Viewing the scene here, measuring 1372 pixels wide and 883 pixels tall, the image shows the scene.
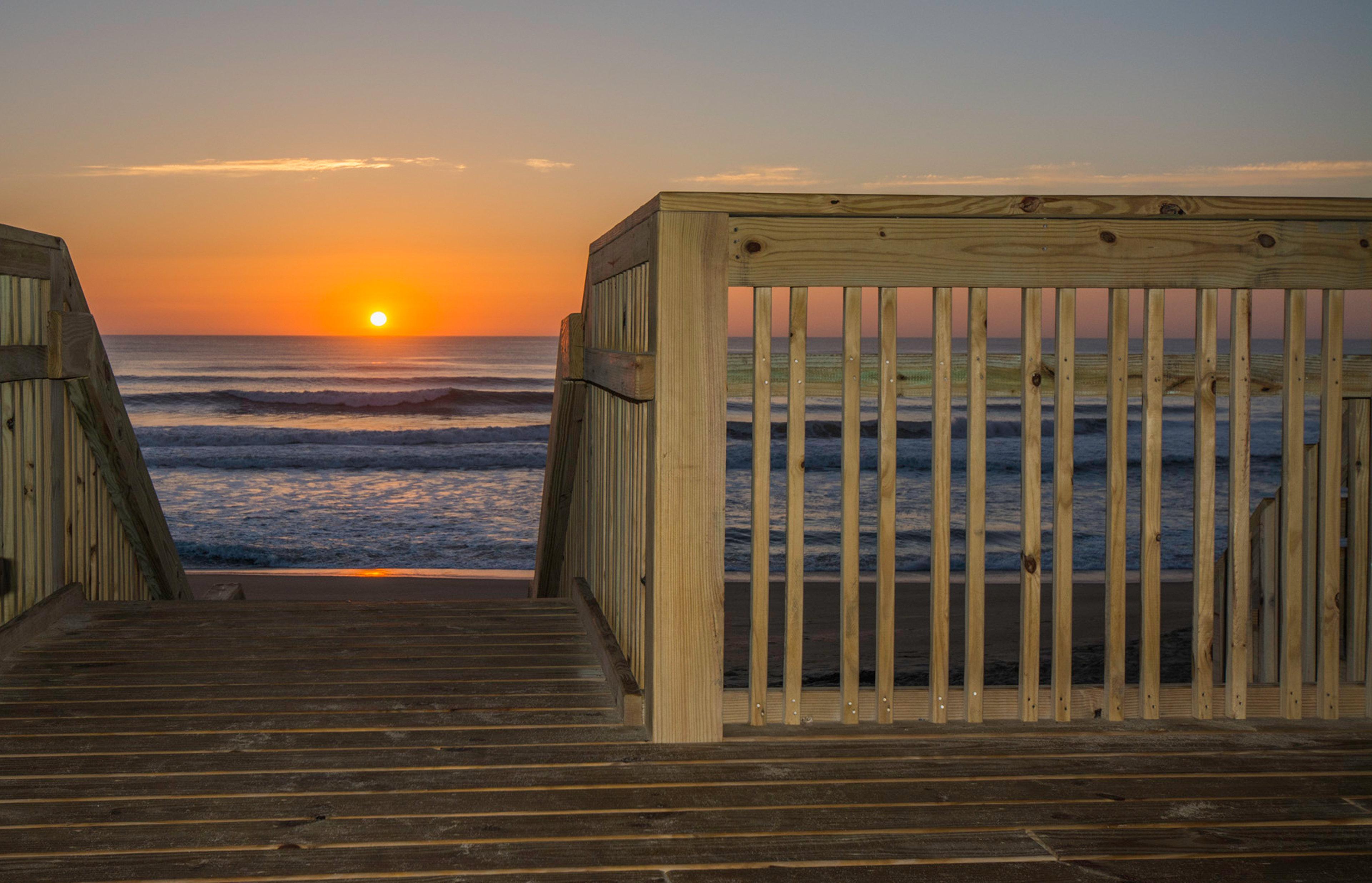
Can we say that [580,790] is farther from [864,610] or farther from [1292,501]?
[864,610]

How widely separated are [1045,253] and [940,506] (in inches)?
25.4

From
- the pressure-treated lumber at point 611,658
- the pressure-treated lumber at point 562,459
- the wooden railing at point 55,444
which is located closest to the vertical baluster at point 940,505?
the pressure-treated lumber at point 611,658

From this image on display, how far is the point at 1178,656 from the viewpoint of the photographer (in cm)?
720

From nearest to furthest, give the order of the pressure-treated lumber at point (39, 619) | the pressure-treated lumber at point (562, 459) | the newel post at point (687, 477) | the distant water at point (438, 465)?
the newel post at point (687, 477) < the pressure-treated lumber at point (39, 619) < the pressure-treated lumber at point (562, 459) < the distant water at point (438, 465)

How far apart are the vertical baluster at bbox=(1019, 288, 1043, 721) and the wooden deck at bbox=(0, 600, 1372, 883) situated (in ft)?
0.42

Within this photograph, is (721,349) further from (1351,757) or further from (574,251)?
(574,251)

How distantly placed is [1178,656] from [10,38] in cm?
1265

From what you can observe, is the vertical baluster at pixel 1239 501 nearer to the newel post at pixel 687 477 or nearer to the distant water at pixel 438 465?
the newel post at pixel 687 477

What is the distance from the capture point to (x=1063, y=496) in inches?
102

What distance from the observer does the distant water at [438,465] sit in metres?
13.4

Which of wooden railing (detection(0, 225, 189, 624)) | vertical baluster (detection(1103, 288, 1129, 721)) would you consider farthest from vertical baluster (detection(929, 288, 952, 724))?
wooden railing (detection(0, 225, 189, 624))

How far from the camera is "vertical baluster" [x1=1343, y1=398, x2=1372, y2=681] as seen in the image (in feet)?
9.46

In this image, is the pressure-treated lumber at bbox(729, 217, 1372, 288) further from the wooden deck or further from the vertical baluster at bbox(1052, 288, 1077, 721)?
the wooden deck

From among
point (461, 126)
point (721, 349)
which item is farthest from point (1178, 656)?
point (461, 126)
